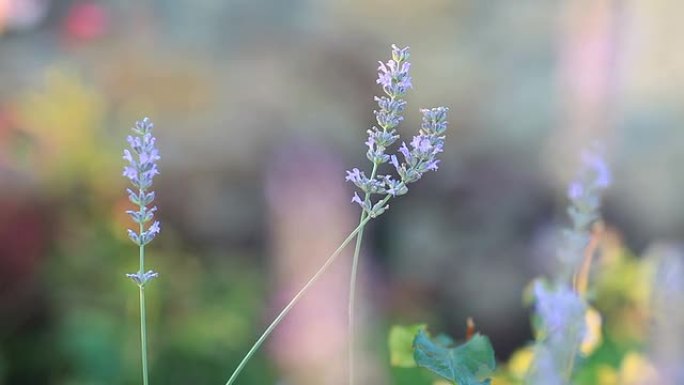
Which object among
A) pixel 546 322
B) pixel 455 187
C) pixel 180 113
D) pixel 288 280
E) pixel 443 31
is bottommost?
pixel 546 322

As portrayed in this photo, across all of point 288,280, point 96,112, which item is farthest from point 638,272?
point 96,112

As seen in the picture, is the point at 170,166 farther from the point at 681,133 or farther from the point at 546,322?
the point at 546,322

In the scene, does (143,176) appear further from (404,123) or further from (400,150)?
(404,123)

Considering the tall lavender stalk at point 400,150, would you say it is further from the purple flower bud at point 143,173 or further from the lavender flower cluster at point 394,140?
the purple flower bud at point 143,173

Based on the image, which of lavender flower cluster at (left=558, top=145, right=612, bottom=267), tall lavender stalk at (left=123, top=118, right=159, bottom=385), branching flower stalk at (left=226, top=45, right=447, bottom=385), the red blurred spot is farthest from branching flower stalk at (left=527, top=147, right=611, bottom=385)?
the red blurred spot

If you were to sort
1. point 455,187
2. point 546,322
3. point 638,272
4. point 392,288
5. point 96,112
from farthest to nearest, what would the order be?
1. point 455,187
2. point 392,288
3. point 96,112
4. point 638,272
5. point 546,322

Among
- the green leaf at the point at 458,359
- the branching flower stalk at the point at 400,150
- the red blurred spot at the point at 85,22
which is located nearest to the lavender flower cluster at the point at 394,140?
the branching flower stalk at the point at 400,150

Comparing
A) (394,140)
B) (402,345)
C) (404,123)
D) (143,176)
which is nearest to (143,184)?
(143,176)
